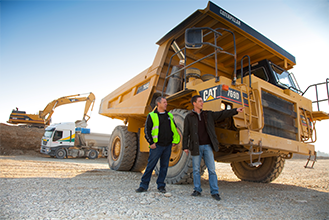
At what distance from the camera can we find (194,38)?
11.7 ft

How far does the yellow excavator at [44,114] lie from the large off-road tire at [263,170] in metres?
18.1

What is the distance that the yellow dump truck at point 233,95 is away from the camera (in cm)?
365

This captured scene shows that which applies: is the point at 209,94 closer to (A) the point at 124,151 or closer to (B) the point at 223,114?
(B) the point at 223,114

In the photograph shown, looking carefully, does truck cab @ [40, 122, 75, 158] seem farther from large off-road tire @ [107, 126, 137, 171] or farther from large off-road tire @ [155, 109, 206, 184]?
large off-road tire @ [155, 109, 206, 184]

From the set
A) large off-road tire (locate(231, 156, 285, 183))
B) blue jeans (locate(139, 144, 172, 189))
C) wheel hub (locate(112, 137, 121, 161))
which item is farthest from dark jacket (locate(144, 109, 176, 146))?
wheel hub (locate(112, 137, 121, 161))

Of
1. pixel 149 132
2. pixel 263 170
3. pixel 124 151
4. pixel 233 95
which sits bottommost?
pixel 263 170

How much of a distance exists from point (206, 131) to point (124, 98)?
4.48 metres

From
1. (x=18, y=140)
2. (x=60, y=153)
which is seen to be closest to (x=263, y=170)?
(x=60, y=153)

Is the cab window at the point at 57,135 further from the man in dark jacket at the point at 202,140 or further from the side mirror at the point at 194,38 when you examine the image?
the side mirror at the point at 194,38

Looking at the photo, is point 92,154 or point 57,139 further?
point 92,154

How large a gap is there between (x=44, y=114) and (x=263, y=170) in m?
23.5

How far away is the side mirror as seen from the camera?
139 inches

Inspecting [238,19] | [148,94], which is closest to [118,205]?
[148,94]

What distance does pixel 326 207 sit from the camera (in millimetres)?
2945
